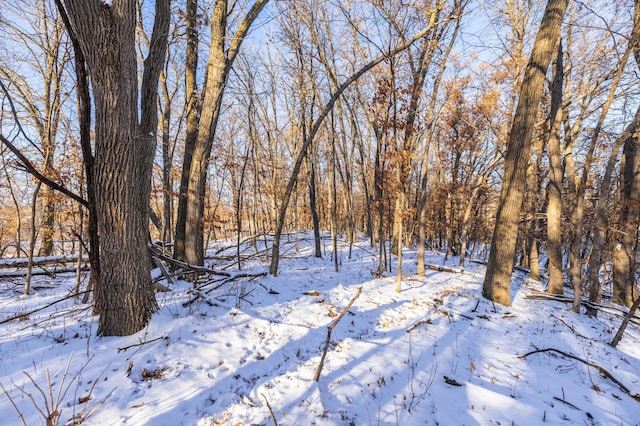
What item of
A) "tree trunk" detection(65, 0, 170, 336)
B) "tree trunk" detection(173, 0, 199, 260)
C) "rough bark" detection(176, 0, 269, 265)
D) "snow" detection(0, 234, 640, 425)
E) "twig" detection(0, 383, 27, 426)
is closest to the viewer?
"twig" detection(0, 383, 27, 426)

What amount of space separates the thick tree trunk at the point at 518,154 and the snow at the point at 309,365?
1.04m

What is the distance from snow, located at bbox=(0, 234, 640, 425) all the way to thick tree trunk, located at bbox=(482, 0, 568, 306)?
104 cm

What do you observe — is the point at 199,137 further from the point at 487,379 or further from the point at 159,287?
the point at 487,379

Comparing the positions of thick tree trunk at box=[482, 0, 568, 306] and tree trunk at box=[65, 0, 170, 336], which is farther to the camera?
thick tree trunk at box=[482, 0, 568, 306]

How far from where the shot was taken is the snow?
2.67 m

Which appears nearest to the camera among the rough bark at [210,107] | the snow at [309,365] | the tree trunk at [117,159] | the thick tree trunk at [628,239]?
the snow at [309,365]

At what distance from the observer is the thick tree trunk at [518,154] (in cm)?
621

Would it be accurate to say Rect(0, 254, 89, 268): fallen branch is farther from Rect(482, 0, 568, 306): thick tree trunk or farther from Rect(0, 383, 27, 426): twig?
Rect(482, 0, 568, 306): thick tree trunk

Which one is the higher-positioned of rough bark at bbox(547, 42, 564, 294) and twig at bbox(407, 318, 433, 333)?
rough bark at bbox(547, 42, 564, 294)

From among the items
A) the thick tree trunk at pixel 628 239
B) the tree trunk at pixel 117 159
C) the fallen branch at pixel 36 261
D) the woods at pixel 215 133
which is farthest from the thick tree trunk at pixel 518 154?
the fallen branch at pixel 36 261

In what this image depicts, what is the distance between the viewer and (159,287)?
16.4 ft

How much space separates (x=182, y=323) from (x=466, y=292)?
6.73m

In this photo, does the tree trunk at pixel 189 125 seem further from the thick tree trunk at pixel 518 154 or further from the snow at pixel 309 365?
the thick tree trunk at pixel 518 154

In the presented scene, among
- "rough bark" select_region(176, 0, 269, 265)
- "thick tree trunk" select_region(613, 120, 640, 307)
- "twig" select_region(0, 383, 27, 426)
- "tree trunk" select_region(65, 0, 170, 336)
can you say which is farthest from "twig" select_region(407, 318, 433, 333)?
"thick tree trunk" select_region(613, 120, 640, 307)
